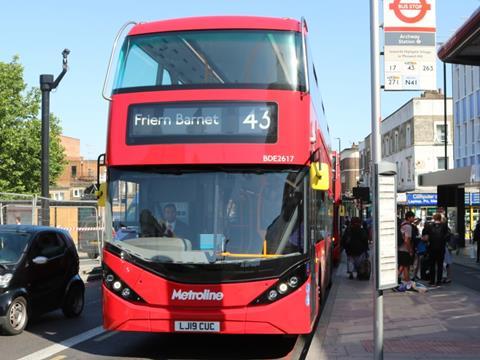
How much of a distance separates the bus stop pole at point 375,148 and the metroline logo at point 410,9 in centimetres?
23

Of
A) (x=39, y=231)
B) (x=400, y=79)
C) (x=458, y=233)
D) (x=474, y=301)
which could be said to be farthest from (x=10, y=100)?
(x=400, y=79)

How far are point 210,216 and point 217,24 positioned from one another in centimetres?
266

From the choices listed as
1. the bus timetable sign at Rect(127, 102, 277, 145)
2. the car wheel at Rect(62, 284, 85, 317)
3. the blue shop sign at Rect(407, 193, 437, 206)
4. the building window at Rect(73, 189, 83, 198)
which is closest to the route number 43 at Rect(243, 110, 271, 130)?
the bus timetable sign at Rect(127, 102, 277, 145)

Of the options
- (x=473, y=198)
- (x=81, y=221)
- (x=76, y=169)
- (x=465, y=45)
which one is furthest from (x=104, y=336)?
(x=76, y=169)

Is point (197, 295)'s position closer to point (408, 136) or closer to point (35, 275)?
point (35, 275)

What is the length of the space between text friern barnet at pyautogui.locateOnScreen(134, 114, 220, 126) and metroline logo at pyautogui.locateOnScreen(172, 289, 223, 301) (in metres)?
2.08

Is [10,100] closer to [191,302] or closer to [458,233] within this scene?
[458,233]

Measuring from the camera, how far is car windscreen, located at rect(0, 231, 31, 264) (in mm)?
10383

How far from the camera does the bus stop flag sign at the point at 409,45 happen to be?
6.81 metres

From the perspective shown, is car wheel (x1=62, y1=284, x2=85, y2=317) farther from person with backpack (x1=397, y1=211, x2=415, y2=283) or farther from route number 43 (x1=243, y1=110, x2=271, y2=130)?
person with backpack (x1=397, y1=211, x2=415, y2=283)

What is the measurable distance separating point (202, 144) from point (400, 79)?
2.62 meters

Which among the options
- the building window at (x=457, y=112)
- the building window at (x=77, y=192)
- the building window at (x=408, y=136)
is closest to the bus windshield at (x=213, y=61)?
the building window at (x=457, y=112)

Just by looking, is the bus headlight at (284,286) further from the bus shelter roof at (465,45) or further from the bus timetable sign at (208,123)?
the bus shelter roof at (465,45)

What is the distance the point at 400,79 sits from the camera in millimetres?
6863
